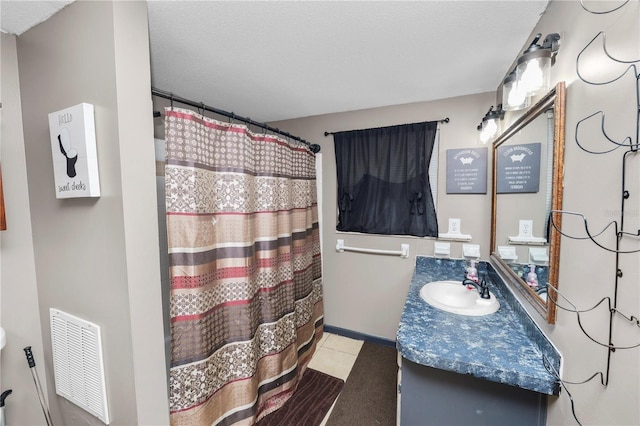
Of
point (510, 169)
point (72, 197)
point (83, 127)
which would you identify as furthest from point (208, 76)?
point (510, 169)

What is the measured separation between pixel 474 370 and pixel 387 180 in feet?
5.24

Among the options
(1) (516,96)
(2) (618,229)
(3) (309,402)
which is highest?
(1) (516,96)

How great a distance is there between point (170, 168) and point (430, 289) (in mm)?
1759

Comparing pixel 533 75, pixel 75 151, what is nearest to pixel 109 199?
pixel 75 151

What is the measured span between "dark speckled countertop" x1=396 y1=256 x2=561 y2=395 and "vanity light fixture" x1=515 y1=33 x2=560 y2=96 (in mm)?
1045

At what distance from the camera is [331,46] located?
4.35 ft

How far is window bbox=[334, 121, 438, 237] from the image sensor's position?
2.12 meters

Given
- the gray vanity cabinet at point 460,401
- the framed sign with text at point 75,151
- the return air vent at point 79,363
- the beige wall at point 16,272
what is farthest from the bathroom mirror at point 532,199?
the beige wall at point 16,272

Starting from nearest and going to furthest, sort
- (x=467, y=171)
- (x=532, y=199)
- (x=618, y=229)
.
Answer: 1. (x=618, y=229)
2. (x=532, y=199)
3. (x=467, y=171)

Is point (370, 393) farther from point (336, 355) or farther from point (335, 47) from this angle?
point (335, 47)

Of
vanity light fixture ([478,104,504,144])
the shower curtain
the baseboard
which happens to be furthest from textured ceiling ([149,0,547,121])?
the baseboard

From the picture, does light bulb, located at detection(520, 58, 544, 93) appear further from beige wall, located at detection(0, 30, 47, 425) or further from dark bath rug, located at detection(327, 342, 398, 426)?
Answer: beige wall, located at detection(0, 30, 47, 425)

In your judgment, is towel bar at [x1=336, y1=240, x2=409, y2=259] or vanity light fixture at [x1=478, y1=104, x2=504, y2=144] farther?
towel bar at [x1=336, y1=240, x2=409, y2=259]

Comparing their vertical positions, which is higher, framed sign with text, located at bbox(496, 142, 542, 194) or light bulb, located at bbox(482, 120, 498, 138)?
light bulb, located at bbox(482, 120, 498, 138)
